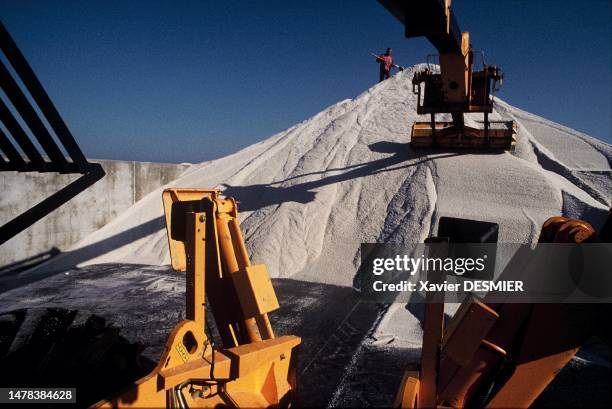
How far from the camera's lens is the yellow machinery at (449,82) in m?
3.56

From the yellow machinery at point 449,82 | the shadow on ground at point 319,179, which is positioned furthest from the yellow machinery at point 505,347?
the shadow on ground at point 319,179

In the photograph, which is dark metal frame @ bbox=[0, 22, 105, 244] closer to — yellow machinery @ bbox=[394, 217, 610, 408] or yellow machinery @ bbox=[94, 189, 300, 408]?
yellow machinery @ bbox=[94, 189, 300, 408]

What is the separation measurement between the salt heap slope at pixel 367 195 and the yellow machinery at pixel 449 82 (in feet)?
1.31

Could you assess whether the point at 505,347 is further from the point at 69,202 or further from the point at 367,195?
the point at 69,202

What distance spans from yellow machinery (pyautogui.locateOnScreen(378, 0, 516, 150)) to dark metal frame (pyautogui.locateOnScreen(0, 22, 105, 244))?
13.9ft

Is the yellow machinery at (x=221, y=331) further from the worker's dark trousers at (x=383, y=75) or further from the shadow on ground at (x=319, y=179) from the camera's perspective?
the worker's dark trousers at (x=383, y=75)

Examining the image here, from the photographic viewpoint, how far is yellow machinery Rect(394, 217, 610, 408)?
6.52 ft

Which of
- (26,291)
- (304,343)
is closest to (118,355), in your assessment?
(304,343)

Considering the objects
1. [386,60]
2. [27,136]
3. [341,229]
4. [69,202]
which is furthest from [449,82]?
[386,60]

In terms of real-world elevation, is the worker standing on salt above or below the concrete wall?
above

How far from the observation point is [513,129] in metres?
9.40

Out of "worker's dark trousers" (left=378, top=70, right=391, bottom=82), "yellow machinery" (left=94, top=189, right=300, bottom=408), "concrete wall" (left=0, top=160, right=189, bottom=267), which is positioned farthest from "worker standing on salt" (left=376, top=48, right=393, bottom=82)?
"yellow machinery" (left=94, top=189, right=300, bottom=408)

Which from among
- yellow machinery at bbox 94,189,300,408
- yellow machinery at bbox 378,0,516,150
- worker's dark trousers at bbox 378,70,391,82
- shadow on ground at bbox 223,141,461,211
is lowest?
yellow machinery at bbox 94,189,300,408

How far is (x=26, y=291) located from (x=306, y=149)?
309 inches
